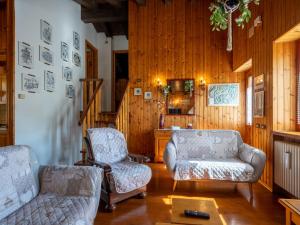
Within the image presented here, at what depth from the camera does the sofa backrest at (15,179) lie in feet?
5.78

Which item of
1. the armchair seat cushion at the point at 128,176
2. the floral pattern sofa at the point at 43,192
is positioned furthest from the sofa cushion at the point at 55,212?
the armchair seat cushion at the point at 128,176

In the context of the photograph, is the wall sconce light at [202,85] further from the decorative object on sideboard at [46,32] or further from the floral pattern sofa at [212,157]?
the decorative object on sideboard at [46,32]

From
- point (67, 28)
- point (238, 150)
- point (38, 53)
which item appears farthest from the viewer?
point (67, 28)

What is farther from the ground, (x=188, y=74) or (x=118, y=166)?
(x=188, y=74)

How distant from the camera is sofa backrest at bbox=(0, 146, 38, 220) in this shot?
69.4 inches

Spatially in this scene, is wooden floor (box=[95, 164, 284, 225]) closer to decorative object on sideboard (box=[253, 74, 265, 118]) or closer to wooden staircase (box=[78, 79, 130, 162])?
decorative object on sideboard (box=[253, 74, 265, 118])

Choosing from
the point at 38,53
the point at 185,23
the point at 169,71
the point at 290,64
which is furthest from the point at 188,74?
the point at 38,53

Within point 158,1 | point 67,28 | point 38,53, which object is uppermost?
Result: point 158,1

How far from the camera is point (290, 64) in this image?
3.38m

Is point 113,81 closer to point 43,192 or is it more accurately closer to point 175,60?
point 175,60

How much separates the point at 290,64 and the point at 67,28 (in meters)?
4.64

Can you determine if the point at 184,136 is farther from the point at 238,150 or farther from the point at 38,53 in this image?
the point at 38,53

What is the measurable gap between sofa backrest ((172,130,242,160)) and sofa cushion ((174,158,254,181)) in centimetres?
42

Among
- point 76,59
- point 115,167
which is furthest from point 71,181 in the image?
point 76,59
